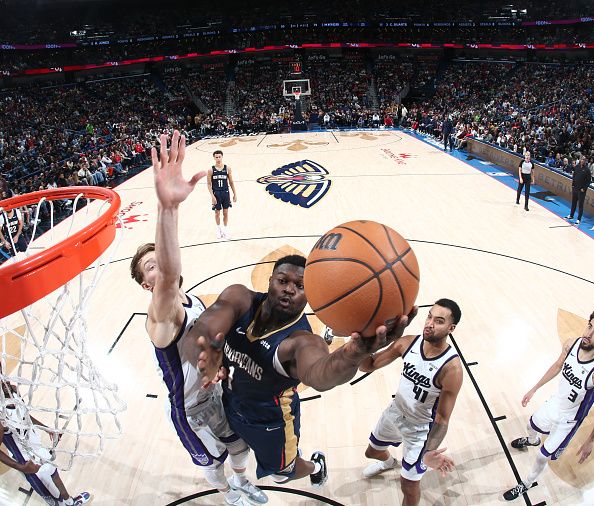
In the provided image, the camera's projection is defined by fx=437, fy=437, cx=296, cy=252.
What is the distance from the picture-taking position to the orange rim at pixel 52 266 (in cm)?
213

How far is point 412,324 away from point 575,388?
2540 mm

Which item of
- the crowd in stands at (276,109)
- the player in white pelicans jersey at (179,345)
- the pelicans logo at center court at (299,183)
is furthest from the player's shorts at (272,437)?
the crowd in stands at (276,109)

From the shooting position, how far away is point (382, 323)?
178 centimetres

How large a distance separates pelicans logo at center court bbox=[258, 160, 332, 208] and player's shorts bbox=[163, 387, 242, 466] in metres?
7.96

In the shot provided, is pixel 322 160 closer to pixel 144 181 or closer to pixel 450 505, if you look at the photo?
pixel 144 181

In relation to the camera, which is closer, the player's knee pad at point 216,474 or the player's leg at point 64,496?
the player's knee pad at point 216,474

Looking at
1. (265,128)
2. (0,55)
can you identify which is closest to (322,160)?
(265,128)

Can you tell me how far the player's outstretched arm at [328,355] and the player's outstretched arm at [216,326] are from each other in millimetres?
308

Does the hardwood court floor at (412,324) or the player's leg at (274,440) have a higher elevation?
the player's leg at (274,440)

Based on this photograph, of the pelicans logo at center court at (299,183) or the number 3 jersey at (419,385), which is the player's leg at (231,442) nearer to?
the number 3 jersey at (419,385)

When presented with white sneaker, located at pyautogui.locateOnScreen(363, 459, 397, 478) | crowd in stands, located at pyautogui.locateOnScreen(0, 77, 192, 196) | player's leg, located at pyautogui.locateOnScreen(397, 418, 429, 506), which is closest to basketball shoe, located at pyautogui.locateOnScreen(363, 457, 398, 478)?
white sneaker, located at pyautogui.locateOnScreen(363, 459, 397, 478)

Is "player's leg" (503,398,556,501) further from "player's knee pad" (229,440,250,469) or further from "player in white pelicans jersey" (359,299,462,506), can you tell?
"player's knee pad" (229,440,250,469)

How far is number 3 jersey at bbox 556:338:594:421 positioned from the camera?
303 centimetres

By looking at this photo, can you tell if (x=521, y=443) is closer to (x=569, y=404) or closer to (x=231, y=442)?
(x=569, y=404)
